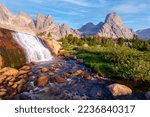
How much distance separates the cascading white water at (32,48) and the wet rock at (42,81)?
9.16 meters

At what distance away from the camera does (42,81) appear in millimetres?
18641

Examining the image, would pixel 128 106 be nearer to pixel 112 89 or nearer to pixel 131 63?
pixel 112 89

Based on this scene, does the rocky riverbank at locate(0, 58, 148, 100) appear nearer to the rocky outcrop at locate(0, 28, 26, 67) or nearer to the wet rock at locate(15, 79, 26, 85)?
the wet rock at locate(15, 79, 26, 85)

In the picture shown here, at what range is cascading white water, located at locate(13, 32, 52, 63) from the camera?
96.8 feet

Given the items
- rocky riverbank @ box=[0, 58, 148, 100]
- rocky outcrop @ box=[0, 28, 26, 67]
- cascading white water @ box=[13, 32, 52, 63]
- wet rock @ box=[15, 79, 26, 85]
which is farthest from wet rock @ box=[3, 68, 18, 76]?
cascading white water @ box=[13, 32, 52, 63]

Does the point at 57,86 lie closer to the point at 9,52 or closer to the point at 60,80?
the point at 60,80

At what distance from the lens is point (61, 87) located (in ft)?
57.3

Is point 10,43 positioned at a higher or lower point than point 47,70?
higher

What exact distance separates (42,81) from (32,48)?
13.5 metres

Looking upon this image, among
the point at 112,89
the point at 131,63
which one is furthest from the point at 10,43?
the point at 112,89

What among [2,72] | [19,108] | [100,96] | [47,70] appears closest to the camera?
[19,108]

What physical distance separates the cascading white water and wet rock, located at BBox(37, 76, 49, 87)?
30.1 ft

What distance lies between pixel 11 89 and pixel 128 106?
9.00 m

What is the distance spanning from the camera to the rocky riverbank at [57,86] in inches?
620
